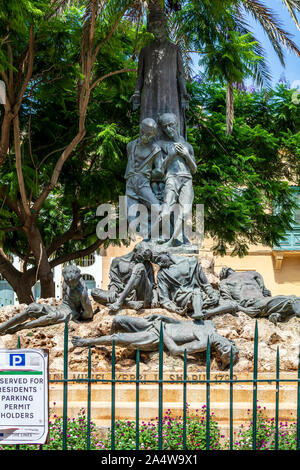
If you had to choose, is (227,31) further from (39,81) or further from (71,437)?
(71,437)

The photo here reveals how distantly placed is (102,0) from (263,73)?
17.4 ft

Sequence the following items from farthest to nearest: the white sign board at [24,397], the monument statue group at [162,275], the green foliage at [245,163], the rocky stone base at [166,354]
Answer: the green foliage at [245,163] < the monument statue group at [162,275] < the rocky stone base at [166,354] < the white sign board at [24,397]

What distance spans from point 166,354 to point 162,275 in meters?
1.77

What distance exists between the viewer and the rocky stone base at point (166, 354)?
680 centimetres

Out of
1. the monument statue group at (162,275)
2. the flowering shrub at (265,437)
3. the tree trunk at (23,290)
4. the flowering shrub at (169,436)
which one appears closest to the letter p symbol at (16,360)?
the flowering shrub at (169,436)

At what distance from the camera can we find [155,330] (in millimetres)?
6914

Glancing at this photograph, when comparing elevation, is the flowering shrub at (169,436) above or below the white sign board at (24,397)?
below

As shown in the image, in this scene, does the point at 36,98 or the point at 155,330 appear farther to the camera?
the point at 36,98

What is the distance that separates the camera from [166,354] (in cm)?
689

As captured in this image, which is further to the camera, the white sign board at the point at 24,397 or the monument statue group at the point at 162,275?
the monument statue group at the point at 162,275

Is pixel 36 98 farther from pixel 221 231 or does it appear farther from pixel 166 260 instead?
pixel 166 260

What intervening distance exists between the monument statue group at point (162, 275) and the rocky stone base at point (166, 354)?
158 mm

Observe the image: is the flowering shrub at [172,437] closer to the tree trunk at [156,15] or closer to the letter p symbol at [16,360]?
the letter p symbol at [16,360]
